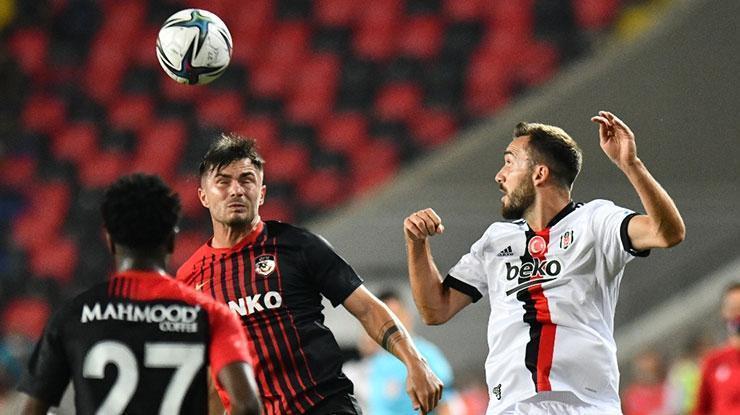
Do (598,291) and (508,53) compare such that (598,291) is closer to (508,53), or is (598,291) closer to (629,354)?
(629,354)

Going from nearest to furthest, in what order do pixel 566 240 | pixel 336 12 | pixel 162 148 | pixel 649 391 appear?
pixel 566 240 → pixel 649 391 → pixel 162 148 → pixel 336 12

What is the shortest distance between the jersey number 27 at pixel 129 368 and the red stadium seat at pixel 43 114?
12401 millimetres

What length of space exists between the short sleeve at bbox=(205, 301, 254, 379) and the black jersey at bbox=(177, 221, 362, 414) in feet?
4.33

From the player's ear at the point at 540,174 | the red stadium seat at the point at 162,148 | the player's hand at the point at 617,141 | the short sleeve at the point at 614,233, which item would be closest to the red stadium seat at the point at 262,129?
the red stadium seat at the point at 162,148

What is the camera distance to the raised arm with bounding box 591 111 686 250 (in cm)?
457

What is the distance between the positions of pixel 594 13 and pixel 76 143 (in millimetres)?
6484

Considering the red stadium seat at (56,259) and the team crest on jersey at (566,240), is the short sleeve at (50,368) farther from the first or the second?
the red stadium seat at (56,259)

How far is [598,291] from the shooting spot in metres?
4.97

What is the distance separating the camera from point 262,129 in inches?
615

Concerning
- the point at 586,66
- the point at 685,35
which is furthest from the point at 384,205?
the point at 685,35

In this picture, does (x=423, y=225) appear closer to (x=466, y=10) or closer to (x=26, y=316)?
(x=26, y=316)

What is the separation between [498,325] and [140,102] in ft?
37.7

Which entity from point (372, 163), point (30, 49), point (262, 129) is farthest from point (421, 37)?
point (30, 49)

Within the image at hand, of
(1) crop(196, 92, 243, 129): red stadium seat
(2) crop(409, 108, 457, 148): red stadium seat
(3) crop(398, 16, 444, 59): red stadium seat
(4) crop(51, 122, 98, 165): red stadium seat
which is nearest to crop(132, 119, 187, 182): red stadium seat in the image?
(1) crop(196, 92, 243, 129): red stadium seat
